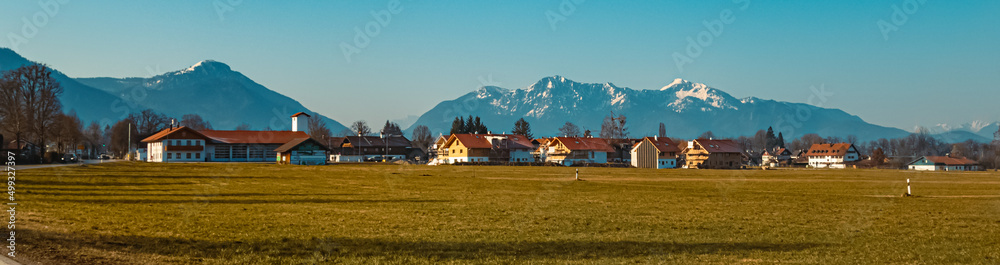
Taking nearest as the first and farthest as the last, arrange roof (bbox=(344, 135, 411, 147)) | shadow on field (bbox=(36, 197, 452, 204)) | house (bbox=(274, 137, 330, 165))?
1. shadow on field (bbox=(36, 197, 452, 204))
2. house (bbox=(274, 137, 330, 165))
3. roof (bbox=(344, 135, 411, 147))

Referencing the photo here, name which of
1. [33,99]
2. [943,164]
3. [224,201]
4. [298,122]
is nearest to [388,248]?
[224,201]

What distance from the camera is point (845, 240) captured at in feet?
50.1

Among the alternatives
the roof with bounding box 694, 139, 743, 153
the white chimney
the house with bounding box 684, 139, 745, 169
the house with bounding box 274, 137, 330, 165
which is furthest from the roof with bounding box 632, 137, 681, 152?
the white chimney

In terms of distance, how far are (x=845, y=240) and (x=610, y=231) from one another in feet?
17.6

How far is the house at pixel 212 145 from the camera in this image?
105062mm

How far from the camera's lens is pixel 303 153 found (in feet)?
310

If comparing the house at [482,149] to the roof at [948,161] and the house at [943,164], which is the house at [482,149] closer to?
the house at [943,164]

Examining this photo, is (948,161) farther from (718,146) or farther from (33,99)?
(33,99)

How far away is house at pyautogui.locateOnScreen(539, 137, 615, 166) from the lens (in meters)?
133

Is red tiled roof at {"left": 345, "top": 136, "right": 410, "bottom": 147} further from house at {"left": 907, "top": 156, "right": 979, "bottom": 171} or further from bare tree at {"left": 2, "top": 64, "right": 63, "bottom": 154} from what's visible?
house at {"left": 907, "top": 156, "right": 979, "bottom": 171}

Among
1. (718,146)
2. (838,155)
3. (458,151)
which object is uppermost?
(718,146)

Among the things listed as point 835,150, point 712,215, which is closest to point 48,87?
point 712,215

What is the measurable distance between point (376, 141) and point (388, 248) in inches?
5752

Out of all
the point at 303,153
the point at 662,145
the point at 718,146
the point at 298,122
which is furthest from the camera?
the point at 298,122
